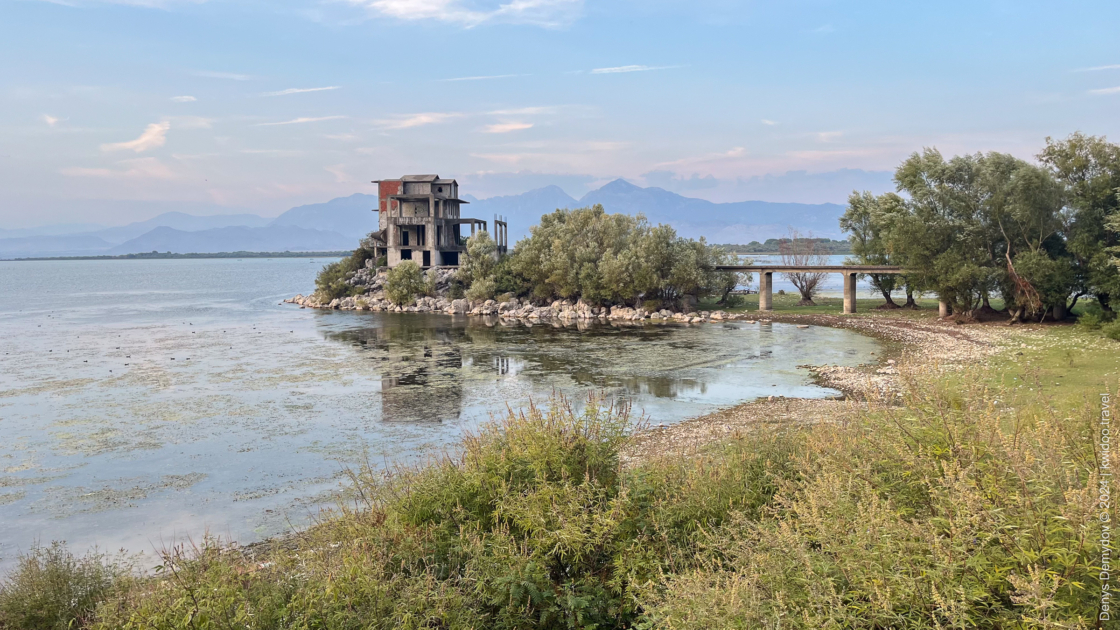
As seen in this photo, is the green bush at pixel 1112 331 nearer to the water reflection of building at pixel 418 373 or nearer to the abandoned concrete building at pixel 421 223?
the water reflection of building at pixel 418 373

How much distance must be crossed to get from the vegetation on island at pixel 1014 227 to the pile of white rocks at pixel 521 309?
16.3 metres

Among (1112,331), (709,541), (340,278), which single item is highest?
(340,278)

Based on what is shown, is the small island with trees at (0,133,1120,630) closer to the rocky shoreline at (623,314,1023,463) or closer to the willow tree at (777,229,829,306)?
the rocky shoreline at (623,314,1023,463)

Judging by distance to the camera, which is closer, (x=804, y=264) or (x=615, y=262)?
(x=615, y=262)

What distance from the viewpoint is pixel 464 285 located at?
7750cm

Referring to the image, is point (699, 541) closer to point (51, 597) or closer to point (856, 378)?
point (51, 597)

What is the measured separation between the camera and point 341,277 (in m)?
85.6

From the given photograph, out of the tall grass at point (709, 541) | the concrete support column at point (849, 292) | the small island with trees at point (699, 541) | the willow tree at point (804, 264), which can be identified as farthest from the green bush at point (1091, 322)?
the tall grass at point (709, 541)

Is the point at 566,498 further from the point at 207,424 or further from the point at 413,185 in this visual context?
the point at 413,185

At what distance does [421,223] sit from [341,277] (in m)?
12.1

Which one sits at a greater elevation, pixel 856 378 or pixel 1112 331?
pixel 1112 331

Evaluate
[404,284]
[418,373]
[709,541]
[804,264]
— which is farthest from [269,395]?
[804,264]

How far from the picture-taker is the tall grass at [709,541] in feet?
21.7

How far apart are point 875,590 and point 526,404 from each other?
2285cm
